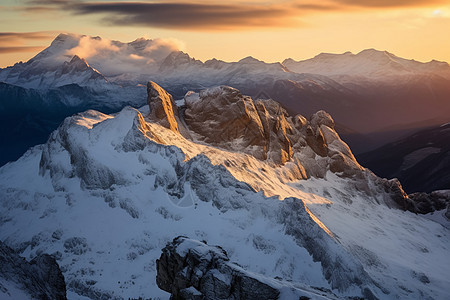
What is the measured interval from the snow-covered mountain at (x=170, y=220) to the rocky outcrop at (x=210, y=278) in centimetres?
4529

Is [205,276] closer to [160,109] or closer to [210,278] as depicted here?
[210,278]

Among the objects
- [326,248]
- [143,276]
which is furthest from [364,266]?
[143,276]

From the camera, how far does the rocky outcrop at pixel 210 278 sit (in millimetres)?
61688

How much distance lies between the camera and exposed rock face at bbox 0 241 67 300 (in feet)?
178

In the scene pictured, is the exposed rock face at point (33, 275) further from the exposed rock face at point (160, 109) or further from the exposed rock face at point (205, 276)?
the exposed rock face at point (160, 109)

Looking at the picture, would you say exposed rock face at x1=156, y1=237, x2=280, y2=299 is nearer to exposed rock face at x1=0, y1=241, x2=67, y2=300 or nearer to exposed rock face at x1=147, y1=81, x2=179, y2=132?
exposed rock face at x1=0, y1=241, x2=67, y2=300

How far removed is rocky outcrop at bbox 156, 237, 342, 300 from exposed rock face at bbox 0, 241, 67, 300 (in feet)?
43.7

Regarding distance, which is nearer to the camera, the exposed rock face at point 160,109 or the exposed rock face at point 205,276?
the exposed rock face at point 205,276

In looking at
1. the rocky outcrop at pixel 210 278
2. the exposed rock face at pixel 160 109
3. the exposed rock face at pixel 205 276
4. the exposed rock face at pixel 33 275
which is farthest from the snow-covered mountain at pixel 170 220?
the exposed rock face at pixel 33 275

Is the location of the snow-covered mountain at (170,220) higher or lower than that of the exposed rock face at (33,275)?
lower

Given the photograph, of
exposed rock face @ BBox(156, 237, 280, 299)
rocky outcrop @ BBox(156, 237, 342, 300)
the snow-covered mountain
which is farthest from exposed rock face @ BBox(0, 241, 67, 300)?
the snow-covered mountain

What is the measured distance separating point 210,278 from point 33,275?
63.2 feet

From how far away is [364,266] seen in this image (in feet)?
430

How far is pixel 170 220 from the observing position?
140500mm
